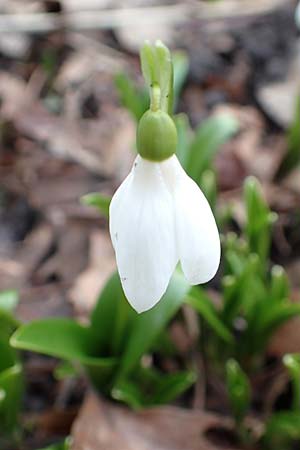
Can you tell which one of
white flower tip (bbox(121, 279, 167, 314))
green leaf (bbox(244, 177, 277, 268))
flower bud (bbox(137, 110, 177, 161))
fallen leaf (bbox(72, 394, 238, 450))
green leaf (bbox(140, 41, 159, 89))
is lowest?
fallen leaf (bbox(72, 394, 238, 450))

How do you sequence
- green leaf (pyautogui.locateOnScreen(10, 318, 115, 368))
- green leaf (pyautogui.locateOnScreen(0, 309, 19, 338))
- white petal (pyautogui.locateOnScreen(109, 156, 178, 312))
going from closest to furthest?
1. white petal (pyautogui.locateOnScreen(109, 156, 178, 312))
2. green leaf (pyautogui.locateOnScreen(10, 318, 115, 368))
3. green leaf (pyautogui.locateOnScreen(0, 309, 19, 338))

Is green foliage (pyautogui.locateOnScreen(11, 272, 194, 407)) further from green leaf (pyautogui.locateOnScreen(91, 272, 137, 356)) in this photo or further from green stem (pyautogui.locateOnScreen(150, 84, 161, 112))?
green stem (pyautogui.locateOnScreen(150, 84, 161, 112))

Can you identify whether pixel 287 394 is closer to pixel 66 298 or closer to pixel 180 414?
pixel 180 414

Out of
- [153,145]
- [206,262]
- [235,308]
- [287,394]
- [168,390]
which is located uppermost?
[153,145]

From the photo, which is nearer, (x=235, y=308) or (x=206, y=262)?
(x=206, y=262)

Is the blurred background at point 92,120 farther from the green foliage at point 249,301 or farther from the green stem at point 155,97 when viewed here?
the green stem at point 155,97

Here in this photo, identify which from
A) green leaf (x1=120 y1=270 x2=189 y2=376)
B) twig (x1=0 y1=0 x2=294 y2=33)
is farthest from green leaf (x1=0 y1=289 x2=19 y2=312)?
twig (x1=0 y1=0 x2=294 y2=33)

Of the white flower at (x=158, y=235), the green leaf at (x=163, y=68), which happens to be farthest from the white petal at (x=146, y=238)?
the green leaf at (x=163, y=68)

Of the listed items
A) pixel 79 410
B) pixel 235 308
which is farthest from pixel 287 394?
pixel 79 410
